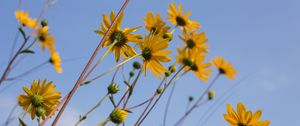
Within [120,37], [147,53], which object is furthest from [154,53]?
[120,37]

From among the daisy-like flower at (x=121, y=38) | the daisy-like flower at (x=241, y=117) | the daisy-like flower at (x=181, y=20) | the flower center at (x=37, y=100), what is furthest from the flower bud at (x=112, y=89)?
the daisy-like flower at (x=181, y=20)

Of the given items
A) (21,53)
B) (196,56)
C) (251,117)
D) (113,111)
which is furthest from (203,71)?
(21,53)

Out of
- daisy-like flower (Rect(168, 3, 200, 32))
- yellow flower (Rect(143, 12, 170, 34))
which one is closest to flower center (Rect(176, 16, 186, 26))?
daisy-like flower (Rect(168, 3, 200, 32))

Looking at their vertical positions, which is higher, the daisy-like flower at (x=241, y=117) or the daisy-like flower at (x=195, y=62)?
the daisy-like flower at (x=195, y=62)

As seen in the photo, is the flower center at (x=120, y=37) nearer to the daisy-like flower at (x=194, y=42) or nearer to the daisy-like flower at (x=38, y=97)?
the daisy-like flower at (x=38, y=97)

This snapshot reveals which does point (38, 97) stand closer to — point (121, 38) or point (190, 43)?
point (121, 38)

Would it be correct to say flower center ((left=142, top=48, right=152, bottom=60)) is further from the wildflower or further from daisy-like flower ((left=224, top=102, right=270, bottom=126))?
daisy-like flower ((left=224, top=102, right=270, bottom=126))
